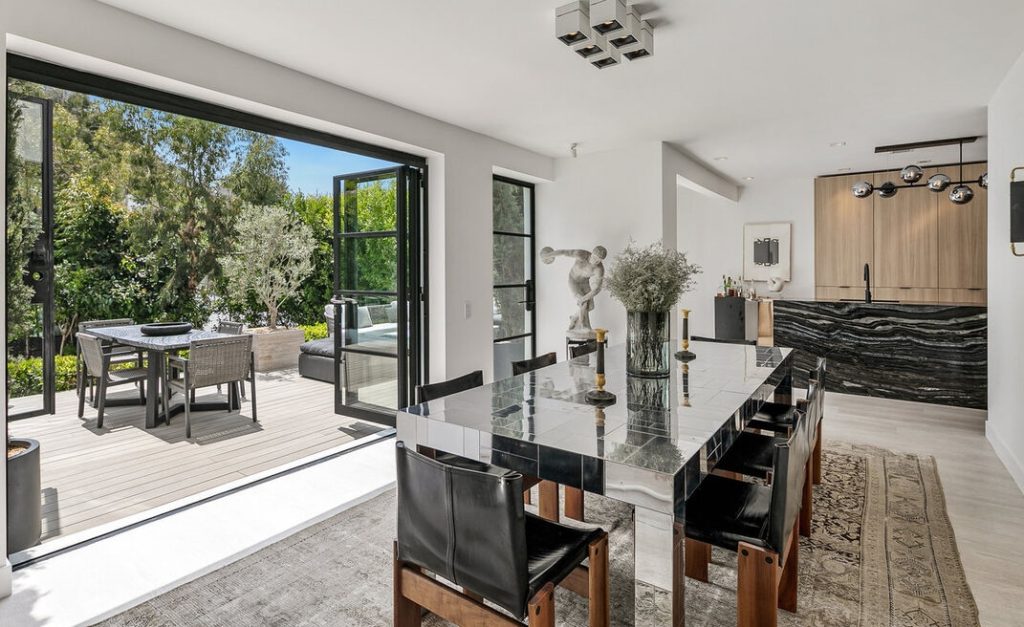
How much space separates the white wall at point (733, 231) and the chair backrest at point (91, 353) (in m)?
6.66

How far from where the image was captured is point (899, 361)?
5324mm

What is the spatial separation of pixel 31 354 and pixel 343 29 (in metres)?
2.24

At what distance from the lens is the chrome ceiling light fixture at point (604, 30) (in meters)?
2.40

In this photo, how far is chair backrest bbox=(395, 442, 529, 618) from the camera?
1.32 meters

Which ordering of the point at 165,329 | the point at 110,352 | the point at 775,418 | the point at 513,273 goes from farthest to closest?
the point at 513,273 < the point at 165,329 < the point at 110,352 < the point at 775,418

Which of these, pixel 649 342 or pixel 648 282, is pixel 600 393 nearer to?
pixel 649 342

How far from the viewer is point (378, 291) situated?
4.33 m

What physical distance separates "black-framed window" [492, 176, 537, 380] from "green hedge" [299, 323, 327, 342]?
255 centimetres

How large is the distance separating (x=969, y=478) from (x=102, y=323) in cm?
652

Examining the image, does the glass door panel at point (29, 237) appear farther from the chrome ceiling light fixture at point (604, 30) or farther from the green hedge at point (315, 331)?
the green hedge at point (315, 331)

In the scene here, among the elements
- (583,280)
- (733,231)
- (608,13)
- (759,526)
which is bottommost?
(759,526)

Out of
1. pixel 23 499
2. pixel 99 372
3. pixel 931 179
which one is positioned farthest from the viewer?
pixel 931 179

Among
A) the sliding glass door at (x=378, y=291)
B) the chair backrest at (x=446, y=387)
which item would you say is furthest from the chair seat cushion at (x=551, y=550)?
the sliding glass door at (x=378, y=291)

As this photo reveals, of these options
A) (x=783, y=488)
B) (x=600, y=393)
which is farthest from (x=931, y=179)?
(x=783, y=488)
